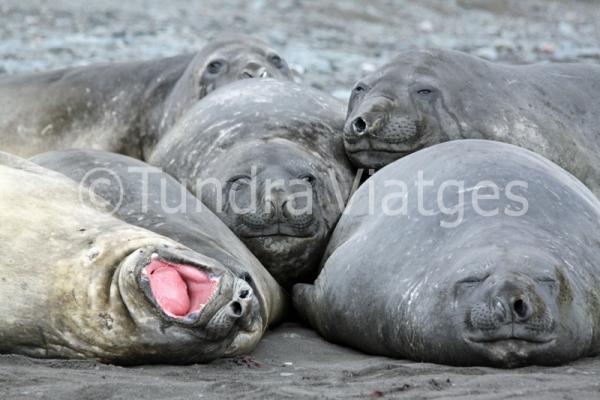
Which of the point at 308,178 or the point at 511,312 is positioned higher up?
the point at 308,178

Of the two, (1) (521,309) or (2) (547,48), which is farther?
(2) (547,48)

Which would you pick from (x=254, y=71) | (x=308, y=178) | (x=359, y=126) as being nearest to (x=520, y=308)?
(x=308, y=178)

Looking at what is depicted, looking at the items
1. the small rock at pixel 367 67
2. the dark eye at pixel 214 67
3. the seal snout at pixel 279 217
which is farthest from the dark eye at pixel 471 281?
the small rock at pixel 367 67

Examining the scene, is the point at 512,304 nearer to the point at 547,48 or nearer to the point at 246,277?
the point at 246,277

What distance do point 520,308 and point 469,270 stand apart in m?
0.27

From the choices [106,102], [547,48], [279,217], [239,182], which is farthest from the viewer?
[547,48]

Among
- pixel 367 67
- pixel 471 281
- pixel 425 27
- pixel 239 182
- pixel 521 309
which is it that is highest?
pixel 425 27

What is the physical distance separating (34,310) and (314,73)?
834 centimetres

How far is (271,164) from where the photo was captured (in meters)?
5.98

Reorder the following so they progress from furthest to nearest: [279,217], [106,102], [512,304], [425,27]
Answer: [425,27], [106,102], [279,217], [512,304]

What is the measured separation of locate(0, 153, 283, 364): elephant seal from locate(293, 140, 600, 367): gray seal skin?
0.51 m

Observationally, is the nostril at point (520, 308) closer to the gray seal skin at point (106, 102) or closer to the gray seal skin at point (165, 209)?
the gray seal skin at point (165, 209)

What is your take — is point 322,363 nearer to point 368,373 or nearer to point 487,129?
point 368,373

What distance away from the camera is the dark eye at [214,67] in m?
8.17
